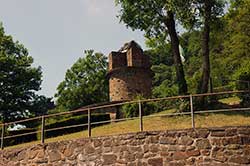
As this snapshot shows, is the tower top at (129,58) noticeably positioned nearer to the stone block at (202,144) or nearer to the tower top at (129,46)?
the tower top at (129,46)

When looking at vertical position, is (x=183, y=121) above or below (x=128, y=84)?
below

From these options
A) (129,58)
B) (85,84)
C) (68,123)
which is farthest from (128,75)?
(85,84)

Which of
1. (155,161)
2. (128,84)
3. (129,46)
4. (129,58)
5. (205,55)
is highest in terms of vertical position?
(129,46)

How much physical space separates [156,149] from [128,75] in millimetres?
20648

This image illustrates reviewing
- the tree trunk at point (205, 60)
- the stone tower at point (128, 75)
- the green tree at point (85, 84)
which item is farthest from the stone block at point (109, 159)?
the green tree at point (85, 84)

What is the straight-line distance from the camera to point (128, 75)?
33.7 m

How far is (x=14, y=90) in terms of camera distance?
1603 inches

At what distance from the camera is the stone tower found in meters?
33.3

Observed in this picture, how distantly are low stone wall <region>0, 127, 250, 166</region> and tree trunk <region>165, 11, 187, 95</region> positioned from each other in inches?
395

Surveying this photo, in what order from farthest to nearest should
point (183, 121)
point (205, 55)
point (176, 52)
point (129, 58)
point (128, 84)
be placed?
point (129, 58), point (128, 84), point (176, 52), point (205, 55), point (183, 121)

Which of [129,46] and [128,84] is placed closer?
[128,84]

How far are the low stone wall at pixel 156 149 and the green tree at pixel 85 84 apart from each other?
114 ft

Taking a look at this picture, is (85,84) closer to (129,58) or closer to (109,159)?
(129,58)

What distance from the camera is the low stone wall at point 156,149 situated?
12328 mm
